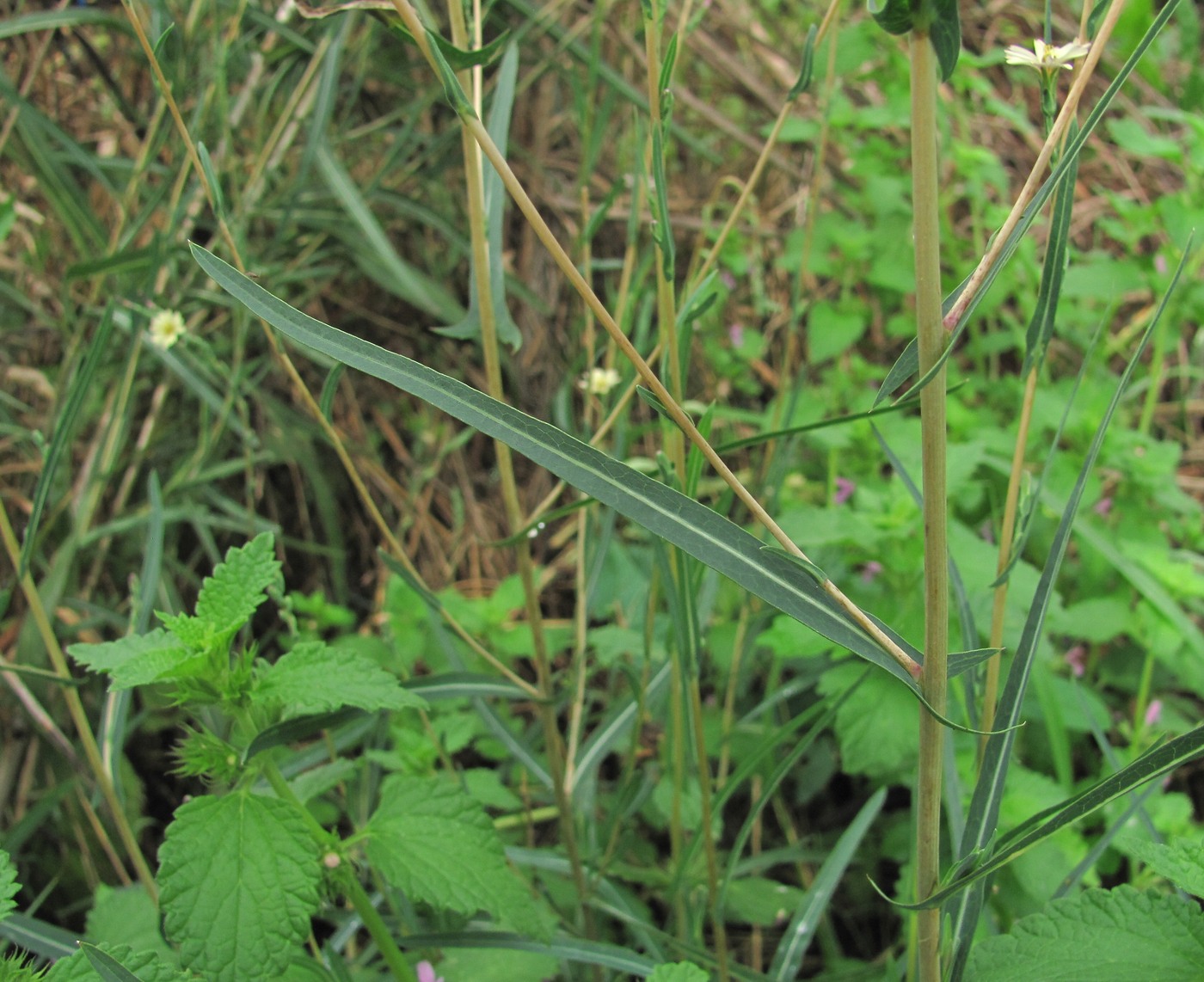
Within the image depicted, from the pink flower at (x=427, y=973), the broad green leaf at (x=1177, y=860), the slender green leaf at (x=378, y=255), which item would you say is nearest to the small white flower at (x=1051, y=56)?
the broad green leaf at (x=1177, y=860)

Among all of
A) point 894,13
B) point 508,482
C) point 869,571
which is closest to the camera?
point 894,13

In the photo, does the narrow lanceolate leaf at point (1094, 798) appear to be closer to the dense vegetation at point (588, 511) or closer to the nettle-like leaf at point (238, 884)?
the dense vegetation at point (588, 511)

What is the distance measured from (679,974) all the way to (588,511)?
0.70 m

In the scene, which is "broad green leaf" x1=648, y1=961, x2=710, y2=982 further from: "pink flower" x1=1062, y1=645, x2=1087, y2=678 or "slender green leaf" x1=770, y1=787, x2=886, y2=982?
"pink flower" x1=1062, y1=645, x2=1087, y2=678

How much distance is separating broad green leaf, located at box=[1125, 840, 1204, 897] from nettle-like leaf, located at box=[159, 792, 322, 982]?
543 mm

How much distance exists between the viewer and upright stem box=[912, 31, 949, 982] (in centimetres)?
44

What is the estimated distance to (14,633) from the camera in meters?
1.46

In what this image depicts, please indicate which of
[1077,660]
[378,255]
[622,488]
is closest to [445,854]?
[622,488]

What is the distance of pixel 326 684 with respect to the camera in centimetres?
70

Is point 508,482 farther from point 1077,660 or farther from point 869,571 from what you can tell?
point 1077,660

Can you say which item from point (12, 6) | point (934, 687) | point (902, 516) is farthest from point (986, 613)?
point (12, 6)

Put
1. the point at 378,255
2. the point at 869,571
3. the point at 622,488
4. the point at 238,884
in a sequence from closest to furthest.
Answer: the point at 622,488
the point at 238,884
the point at 869,571
the point at 378,255

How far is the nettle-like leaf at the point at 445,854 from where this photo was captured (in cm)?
71

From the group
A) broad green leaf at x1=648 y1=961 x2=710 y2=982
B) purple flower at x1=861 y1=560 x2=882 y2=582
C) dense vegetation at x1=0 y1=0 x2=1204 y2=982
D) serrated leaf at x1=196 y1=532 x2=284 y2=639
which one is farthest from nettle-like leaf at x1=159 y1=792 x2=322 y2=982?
purple flower at x1=861 y1=560 x2=882 y2=582
